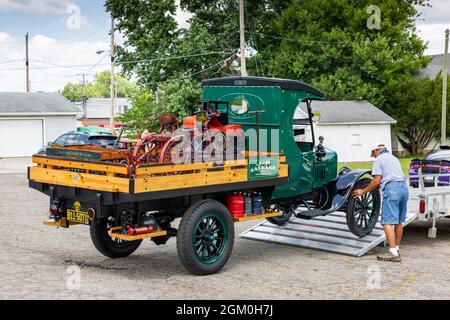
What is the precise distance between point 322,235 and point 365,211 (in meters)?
0.81

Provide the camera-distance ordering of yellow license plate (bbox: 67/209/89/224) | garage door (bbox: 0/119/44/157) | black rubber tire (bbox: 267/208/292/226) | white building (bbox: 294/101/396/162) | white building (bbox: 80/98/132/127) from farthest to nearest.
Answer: white building (bbox: 80/98/132/127), garage door (bbox: 0/119/44/157), white building (bbox: 294/101/396/162), black rubber tire (bbox: 267/208/292/226), yellow license plate (bbox: 67/209/89/224)

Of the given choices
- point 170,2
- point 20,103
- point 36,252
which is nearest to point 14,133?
point 20,103

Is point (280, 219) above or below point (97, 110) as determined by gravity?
below

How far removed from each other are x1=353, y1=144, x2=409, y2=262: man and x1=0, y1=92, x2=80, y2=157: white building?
34.0 metres

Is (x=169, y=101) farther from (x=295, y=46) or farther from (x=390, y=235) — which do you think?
(x=390, y=235)

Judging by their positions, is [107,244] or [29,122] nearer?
[107,244]

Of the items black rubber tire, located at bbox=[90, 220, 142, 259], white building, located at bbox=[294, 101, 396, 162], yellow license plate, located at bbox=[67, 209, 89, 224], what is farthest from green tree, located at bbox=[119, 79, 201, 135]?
yellow license plate, located at bbox=[67, 209, 89, 224]

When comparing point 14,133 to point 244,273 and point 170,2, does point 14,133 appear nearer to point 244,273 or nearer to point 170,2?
point 170,2

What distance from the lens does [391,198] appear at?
29.8 feet

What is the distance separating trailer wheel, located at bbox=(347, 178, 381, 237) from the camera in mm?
9875

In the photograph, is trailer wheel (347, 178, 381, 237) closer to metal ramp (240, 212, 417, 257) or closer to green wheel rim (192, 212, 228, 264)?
metal ramp (240, 212, 417, 257)

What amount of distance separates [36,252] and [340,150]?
30304 millimetres

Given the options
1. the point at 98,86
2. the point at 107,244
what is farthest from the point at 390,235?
the point at 98,86

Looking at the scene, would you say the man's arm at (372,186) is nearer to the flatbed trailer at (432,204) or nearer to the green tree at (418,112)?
the flatbed trailer at (432,204)
